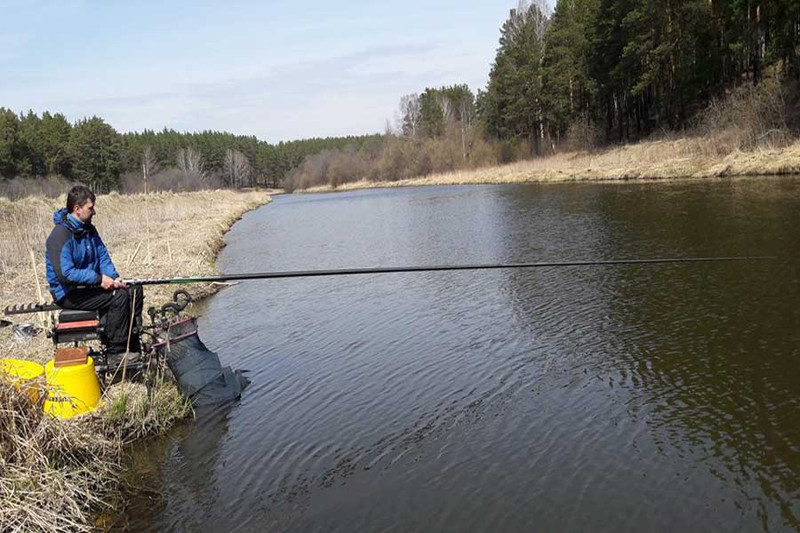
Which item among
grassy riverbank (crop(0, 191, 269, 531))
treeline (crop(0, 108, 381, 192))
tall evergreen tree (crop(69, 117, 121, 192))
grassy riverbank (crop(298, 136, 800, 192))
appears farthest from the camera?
tall evergreen tree (crop(69, 117, 121, 192))

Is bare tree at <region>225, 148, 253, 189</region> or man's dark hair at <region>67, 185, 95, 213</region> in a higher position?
bare tree at <region>225, 148, 253, 189</region>

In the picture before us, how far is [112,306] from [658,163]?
37.1 meters

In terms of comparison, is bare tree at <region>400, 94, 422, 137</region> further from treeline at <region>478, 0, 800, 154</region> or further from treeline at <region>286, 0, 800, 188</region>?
treeline at <region>478, 0, 800, 154</region>

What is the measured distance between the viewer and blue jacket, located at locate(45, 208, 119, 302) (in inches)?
271

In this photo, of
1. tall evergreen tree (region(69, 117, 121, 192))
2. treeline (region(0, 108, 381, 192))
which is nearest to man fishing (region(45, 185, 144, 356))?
treeline (region(0, 108, 381, 192))

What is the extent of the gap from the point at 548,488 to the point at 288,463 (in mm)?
2678

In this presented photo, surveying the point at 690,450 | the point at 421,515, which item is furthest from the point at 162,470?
the point at 690,450

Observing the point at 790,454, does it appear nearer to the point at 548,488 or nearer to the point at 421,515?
the point at 548,488

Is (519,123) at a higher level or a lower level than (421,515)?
higher

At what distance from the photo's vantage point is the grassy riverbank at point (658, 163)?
99.2 ft

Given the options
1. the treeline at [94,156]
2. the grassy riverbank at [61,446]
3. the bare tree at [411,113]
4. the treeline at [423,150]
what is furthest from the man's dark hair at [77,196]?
the bare tree at [411,113]

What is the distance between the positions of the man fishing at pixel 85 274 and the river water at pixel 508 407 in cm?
148

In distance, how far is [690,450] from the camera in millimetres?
6156

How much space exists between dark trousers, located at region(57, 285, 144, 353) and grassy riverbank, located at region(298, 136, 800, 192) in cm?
2970
